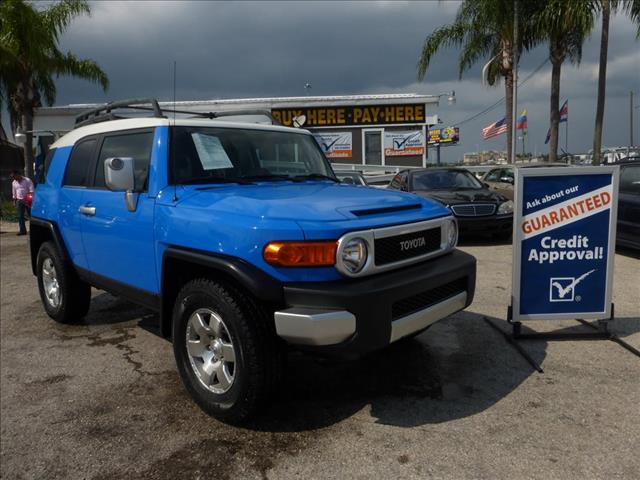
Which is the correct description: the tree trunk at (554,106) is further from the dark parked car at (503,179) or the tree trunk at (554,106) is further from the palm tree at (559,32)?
the dark parked car at (503,179)

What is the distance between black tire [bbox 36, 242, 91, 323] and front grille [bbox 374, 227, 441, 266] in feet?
11.0

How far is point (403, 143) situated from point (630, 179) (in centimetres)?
1464

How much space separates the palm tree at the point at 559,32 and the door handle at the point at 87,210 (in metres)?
14.3

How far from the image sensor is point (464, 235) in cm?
955

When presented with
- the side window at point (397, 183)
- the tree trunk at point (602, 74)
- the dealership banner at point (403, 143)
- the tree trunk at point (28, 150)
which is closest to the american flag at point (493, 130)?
the dealership banner at point (403, 143)

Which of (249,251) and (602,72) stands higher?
(602,72)

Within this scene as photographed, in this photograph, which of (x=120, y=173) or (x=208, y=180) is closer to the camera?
(x=120, y=173)

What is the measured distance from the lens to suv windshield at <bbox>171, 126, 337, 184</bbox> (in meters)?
3.57

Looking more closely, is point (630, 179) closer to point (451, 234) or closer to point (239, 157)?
point (451, 234)

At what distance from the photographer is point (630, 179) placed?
26.0 feet

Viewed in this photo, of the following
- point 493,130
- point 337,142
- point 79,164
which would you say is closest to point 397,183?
point 79,164

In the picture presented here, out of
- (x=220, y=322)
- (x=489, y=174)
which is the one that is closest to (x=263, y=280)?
(x=220, y=322)

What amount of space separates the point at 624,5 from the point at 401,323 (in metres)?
14.6

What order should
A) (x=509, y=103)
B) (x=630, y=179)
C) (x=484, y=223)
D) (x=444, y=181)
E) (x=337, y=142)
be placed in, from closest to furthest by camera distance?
(x=630, y=179) < (x=484, y=223) < (x=444, y=181) < (x=509, y=103) < (x=337, y=142)
